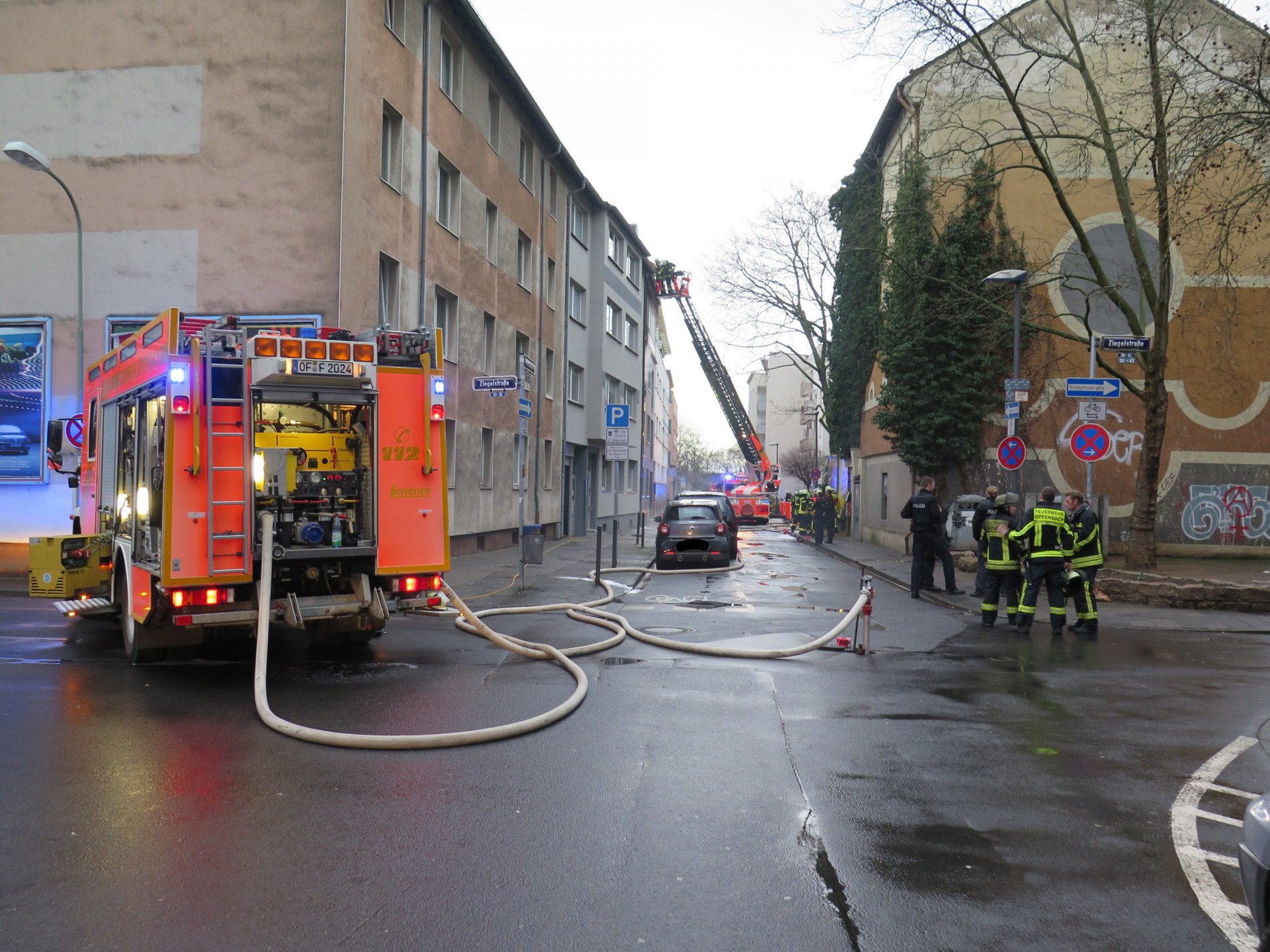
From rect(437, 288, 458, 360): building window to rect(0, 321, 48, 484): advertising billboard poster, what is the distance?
7.50m

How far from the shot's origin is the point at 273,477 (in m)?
8.06

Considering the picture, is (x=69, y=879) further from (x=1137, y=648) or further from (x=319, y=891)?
(x=1137, y=648)

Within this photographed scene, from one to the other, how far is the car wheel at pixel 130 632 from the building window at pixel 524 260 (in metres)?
18.0

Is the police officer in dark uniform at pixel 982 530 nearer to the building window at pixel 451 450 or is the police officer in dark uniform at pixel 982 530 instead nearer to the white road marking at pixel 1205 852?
the white road marking at pixel 1205 852

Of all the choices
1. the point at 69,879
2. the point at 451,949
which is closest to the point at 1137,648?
the point at 451,949

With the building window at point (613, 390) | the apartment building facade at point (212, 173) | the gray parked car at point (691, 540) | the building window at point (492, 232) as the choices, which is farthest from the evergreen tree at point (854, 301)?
the apartment building facade at point (212, 173)

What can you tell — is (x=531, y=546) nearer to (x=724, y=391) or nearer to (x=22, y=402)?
(x=22, y=402)

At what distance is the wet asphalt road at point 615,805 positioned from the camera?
349 cm

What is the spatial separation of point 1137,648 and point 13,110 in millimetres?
20197

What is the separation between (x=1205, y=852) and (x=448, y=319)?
735 inches

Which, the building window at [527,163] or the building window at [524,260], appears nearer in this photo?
the building window at [524,260]

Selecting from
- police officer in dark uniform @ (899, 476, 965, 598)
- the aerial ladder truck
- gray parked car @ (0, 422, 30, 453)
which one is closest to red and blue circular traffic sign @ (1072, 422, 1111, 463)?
police officer in dark uniform @ (899, 476, 965, 598)

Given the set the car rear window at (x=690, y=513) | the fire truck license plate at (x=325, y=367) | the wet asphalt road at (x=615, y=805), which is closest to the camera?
the wet asphalt road at (x=615, y=805)

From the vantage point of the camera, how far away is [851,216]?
98.8ft
